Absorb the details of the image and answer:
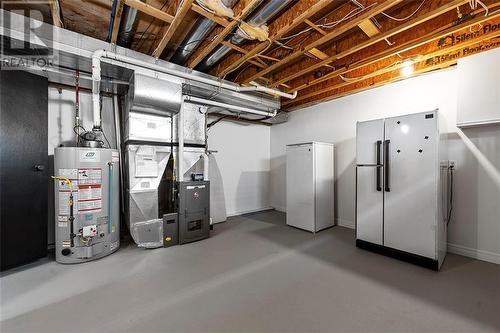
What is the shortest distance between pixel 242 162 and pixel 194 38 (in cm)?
306

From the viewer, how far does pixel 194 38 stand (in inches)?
102

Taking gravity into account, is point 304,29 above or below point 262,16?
above

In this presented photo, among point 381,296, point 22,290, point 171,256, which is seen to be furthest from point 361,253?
point 22,290

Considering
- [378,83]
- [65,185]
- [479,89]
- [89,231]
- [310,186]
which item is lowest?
[89,231]

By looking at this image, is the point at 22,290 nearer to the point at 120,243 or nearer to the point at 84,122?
the point at 120,243

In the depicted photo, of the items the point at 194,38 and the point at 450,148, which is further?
the point at 450,148

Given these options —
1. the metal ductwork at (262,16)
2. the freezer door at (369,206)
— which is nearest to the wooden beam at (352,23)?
the metal ductwork at (262,16)

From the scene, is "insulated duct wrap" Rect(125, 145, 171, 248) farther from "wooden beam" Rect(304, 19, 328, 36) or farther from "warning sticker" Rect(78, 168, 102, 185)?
"wooden beam" Rect(304, 19, 328, 36)

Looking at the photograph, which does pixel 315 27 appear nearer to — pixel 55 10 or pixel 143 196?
pixel 55 10

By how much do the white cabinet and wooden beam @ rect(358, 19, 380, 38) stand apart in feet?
4.09

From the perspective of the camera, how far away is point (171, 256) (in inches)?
110

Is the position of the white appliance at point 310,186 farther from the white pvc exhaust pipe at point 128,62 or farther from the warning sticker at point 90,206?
the warning sticker at point 90,206

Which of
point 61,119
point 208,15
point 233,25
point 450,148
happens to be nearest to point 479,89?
point 450,148

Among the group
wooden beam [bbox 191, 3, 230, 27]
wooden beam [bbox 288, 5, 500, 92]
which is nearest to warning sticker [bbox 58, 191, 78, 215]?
wooden beam [bbox 191, 3, 230, 27]
